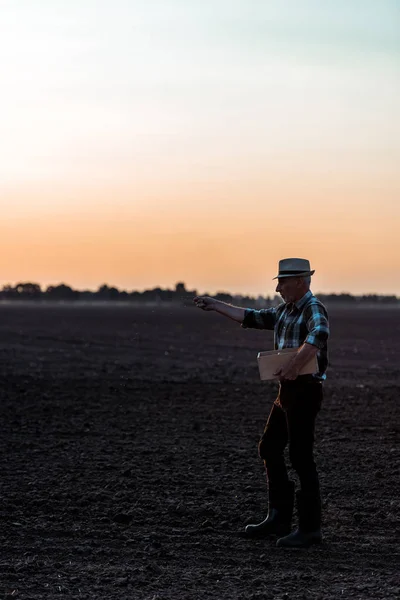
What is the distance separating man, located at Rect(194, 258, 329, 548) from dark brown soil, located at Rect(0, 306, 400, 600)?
0.23 meters

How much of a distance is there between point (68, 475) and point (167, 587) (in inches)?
151

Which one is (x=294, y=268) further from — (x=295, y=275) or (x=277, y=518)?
(x=277, y=518)

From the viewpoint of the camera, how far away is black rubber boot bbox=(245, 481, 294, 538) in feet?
24.1

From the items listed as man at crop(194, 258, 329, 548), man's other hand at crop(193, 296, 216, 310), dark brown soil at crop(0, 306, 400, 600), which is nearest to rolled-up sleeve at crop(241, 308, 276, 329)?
man at crop(194, 258, 329, 548)

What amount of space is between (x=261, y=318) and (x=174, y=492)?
2463mm

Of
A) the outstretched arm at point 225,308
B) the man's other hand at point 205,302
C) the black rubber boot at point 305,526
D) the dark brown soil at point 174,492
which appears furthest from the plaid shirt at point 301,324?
the dark brown soil at point 174,492

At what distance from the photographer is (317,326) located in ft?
22.3

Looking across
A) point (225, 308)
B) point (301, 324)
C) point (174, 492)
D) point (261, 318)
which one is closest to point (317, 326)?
point (301, 324)

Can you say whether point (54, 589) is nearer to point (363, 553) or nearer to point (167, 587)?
point (167, 587)

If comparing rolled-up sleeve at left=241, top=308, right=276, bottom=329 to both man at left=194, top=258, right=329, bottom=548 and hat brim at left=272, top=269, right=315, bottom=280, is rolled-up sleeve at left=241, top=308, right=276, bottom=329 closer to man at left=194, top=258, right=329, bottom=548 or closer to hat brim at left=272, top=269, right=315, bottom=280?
man at left=194, top=258, right=329, bottom=548

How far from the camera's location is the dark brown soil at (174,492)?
20.9 feet

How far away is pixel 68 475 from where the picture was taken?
9.88 metres

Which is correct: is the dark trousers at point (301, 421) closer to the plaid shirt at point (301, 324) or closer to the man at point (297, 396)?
the man at point (297, 396)

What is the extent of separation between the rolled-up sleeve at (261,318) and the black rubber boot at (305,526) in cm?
126
